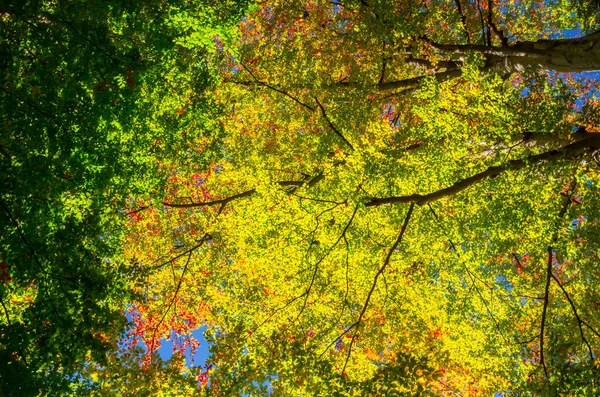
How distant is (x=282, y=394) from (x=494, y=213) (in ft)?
16.8

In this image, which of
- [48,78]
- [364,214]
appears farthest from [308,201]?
[48,78]

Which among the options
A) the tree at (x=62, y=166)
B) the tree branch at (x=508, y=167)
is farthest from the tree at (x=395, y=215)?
the tree at (x=62, y=166)

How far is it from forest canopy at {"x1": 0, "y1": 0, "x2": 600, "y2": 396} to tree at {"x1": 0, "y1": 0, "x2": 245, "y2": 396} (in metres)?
0.03

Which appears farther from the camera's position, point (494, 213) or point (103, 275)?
point (494, 213)

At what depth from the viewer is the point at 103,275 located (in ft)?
Answer: 19.3

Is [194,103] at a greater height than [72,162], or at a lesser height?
greater

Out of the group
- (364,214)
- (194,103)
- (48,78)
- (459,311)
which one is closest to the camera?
(48,78)

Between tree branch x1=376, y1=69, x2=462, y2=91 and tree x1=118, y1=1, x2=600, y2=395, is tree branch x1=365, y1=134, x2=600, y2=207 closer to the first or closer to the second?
tree x1=118, y1=1, x2=600, y2=395

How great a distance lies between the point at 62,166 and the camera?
19.0 feet

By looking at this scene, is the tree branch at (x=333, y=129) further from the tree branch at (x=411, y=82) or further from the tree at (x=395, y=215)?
the tree branch at (x=411, y=82)

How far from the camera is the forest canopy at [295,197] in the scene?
18.3 feet

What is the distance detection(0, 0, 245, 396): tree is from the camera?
5.14m

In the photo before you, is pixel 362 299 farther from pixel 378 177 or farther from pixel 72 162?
pixel 72 162

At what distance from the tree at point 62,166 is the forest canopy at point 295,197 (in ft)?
0.10
